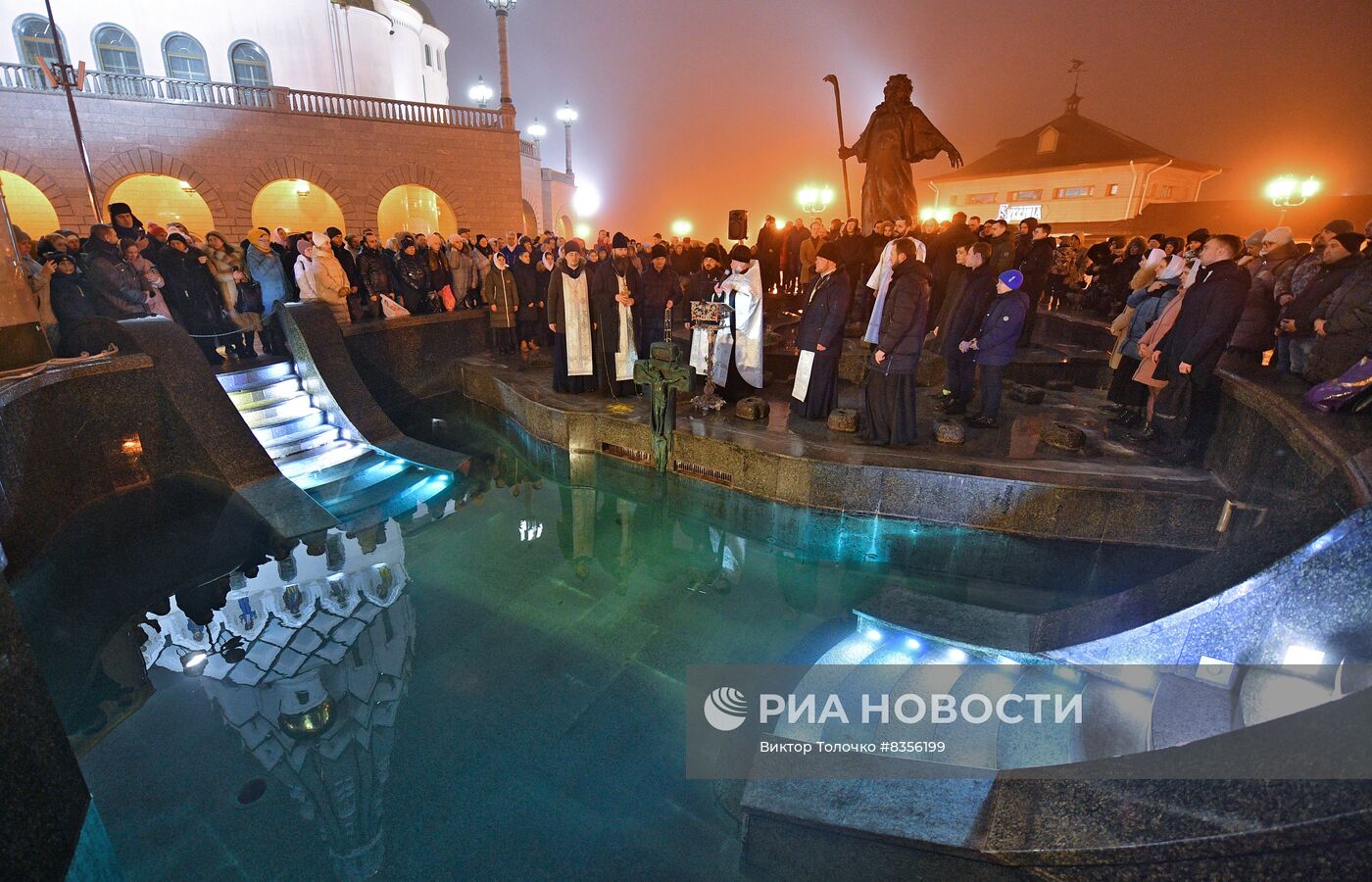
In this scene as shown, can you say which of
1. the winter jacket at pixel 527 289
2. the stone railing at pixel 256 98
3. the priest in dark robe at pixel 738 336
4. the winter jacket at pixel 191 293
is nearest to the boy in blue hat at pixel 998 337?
the priest in dark robe at pixel 738 336

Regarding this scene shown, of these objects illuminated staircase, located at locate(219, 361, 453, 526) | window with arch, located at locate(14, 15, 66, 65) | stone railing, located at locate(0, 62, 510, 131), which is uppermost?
window with arch, located at locate(14, 15, 66, 65)

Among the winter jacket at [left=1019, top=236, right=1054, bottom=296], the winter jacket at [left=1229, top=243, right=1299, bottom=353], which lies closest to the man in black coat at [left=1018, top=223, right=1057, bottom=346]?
the winter jacket at [left=1019, top=236, right=1054, bottom=296]

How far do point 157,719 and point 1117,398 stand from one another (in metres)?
9.03

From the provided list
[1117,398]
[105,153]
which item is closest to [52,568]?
[1117,398]

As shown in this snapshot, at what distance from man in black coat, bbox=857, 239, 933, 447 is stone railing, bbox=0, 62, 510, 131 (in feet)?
70.9

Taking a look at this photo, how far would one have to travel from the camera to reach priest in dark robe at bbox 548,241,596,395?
7805 millimetres

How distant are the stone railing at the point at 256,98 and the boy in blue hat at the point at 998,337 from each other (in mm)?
21991

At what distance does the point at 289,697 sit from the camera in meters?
3.36

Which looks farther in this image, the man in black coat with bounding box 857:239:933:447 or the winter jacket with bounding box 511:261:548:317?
the winter jacket with bounding box 511:261:548:317

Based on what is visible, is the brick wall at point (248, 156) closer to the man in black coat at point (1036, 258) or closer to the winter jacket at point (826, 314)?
the man in black coat at point (1036, 258)

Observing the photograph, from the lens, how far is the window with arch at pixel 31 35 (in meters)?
18.7

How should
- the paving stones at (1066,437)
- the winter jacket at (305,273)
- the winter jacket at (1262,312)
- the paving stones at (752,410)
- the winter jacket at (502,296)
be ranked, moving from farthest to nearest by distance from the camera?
the winter jacket at (502,296), the winter jacket at (305,273), the paving stones at (752,410), the winter jacket at (1262,312), the paving stones at (1066,437)

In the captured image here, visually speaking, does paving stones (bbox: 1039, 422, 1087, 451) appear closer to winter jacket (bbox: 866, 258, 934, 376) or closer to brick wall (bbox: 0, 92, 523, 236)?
winter jacket (bbox: 866, 258, 934, 376)

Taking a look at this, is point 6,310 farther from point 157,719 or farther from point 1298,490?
point 1298,490
